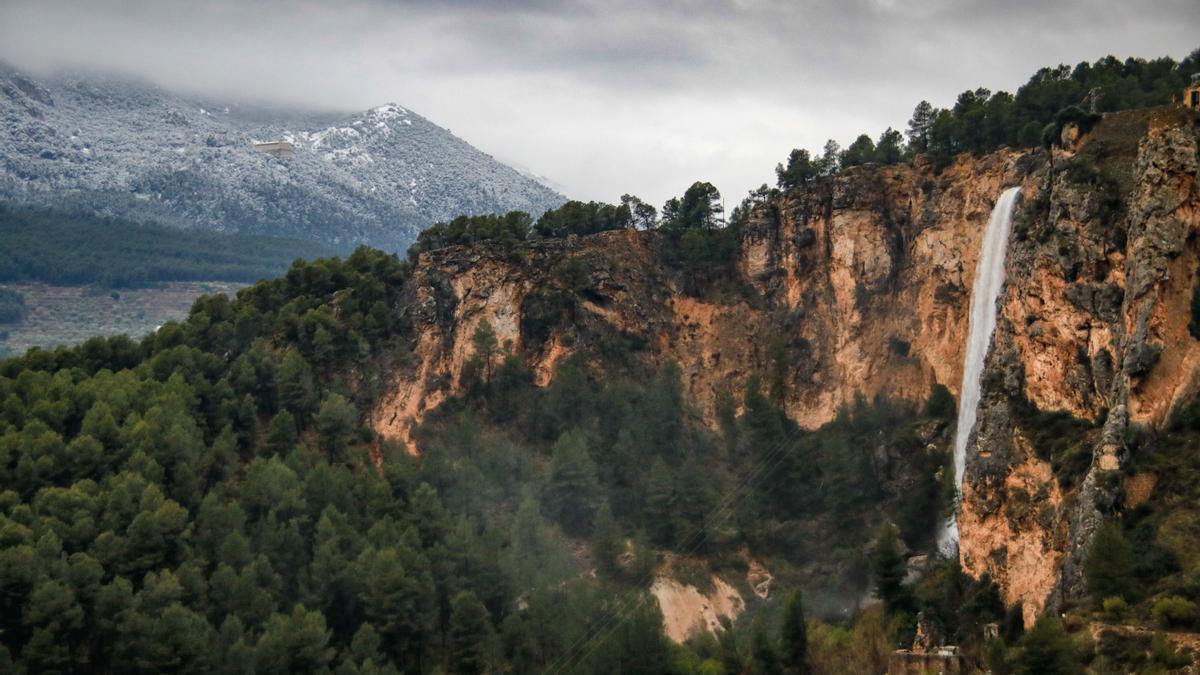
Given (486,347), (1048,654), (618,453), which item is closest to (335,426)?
(486,347)

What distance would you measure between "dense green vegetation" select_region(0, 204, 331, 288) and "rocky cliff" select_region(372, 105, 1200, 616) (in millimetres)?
80686

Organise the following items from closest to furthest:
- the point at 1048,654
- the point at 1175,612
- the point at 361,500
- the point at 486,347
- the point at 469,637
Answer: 1. the point at 1175,612
2. the point at 1048,654
3. the point at 469,637
4. the point at 361,500
5. the point at 486,347

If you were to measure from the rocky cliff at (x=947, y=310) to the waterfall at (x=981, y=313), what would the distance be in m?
1.45

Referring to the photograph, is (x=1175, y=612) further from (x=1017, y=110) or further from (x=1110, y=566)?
(x=1017, y=110)

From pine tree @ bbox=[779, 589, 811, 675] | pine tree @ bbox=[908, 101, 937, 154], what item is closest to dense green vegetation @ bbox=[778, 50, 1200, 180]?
pine tree @ bbox=[908, 101, 937, 154]

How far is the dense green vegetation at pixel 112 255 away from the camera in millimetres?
183375

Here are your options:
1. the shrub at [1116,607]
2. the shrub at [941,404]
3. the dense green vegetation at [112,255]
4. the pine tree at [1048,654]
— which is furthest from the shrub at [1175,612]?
the dense green vegetation at [112,255]

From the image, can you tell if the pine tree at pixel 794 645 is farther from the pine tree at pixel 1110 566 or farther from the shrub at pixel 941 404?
the shrub at pixel 941 404

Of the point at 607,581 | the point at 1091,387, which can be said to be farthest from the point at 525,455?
the point at 1091,387

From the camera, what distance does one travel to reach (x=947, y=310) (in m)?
Answer: 99.5

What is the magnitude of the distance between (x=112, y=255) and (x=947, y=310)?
12475 centimetres

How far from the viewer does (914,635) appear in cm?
7631

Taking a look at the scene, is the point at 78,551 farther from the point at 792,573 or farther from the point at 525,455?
the point at 792,573

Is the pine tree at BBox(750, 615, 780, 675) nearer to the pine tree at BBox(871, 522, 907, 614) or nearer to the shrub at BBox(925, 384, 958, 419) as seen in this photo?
the pine tree at BBox(871, 522, 907, 614)
